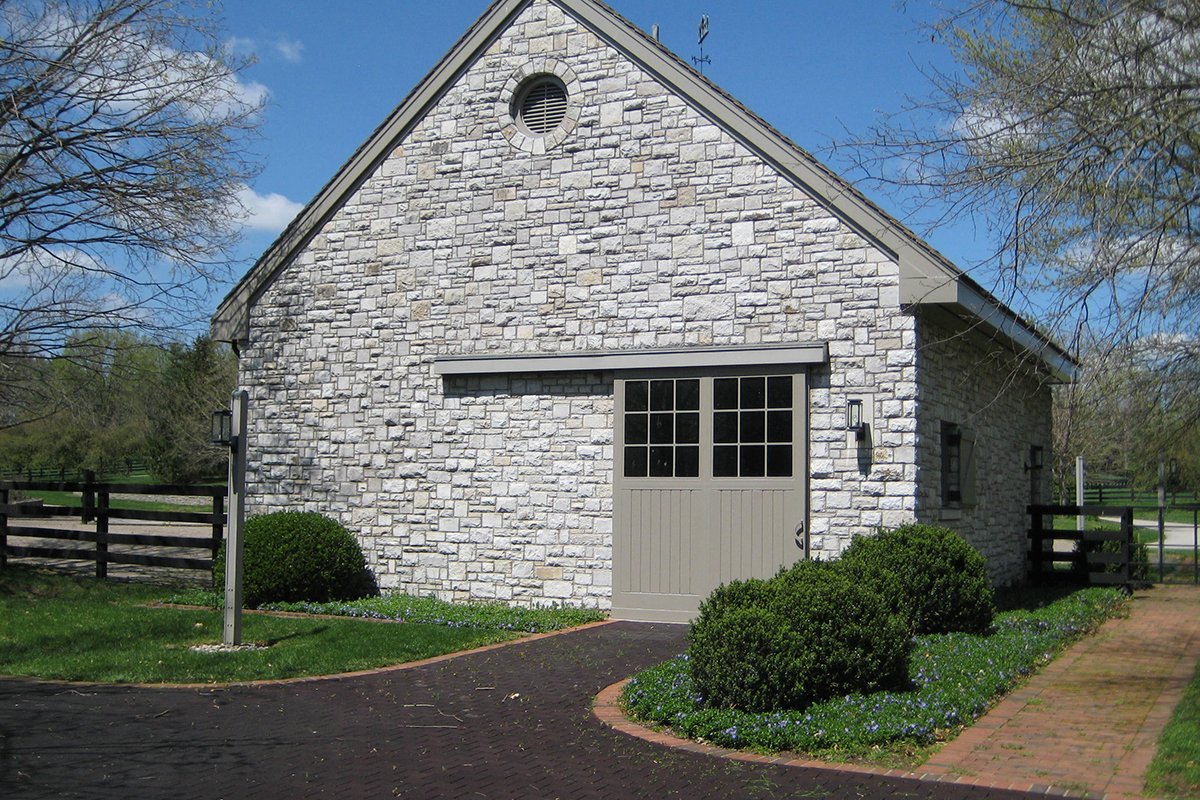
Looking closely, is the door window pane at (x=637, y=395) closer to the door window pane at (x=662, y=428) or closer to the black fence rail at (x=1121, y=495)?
the door window pane at (x=662, y=428)

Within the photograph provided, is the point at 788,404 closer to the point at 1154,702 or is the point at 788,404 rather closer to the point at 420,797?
the point at 1154,702

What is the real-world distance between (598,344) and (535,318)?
964 millimetres

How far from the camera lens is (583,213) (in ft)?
43.0

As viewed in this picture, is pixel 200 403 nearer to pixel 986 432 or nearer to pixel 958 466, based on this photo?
pixel 986 432

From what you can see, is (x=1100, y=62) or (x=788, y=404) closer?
(x=1100, y=62)

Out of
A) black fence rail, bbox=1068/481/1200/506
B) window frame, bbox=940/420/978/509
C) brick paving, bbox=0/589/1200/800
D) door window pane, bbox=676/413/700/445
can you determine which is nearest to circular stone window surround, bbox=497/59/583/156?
door window pane, bbox=676/413/700/445

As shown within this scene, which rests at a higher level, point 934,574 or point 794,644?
point 934,574

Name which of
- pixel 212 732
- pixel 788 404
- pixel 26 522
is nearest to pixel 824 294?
pixel 788 404

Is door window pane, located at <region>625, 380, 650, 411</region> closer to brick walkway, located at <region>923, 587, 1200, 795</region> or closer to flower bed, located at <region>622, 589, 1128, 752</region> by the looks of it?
flower bed, located at <region>622, 589, 1128, 752</region>

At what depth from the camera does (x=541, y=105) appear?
1364cm

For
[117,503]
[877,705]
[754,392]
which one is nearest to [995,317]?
[754,392]

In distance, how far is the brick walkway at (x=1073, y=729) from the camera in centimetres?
606

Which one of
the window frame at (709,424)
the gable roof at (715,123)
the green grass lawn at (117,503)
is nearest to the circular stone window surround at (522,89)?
the gable roof at (715,123)

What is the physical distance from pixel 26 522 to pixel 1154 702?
86.6ft
